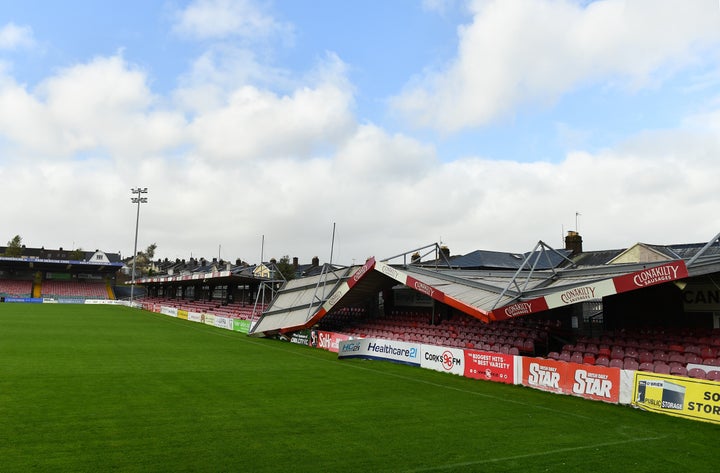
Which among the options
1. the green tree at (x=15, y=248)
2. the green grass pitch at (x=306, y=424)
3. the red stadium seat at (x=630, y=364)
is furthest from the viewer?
the green tree at (x=15, y=248)

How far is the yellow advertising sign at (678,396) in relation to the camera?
12820 mm

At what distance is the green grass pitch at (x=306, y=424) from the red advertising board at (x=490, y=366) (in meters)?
0.88

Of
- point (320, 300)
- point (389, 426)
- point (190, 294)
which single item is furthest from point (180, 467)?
point (190, 294)

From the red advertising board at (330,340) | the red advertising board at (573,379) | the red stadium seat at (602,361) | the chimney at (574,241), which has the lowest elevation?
the red advertising board at (330,340)

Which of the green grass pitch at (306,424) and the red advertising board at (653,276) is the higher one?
the red advertising board at (653,276)

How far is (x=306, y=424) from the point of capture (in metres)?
11.5

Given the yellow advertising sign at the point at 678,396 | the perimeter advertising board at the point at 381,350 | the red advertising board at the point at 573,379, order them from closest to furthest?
the yellow advertising sign at the point at 678,396 → the red advertising board at the point at 573,379 → the perimeter advertising board at the point at 381,350

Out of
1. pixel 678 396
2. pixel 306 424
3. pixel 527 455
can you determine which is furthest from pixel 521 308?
pixel 306 424

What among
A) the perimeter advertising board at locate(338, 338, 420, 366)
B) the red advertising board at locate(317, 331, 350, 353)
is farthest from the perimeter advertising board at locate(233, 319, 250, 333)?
the perimeter advertising board at locate(338, 338, 420, 366)

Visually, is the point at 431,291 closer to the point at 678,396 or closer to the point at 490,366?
the point at 490,366

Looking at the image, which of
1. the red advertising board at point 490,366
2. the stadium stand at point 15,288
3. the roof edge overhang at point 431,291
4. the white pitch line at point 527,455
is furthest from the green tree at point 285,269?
the white pitch line at point 527,455

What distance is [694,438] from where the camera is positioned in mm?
11352

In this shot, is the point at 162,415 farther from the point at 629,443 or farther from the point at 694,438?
the point at 694,438

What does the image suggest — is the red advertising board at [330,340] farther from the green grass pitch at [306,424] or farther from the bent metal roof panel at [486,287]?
the green grass pitch at [306,424]
